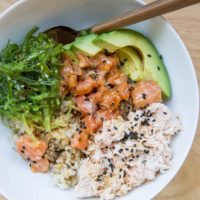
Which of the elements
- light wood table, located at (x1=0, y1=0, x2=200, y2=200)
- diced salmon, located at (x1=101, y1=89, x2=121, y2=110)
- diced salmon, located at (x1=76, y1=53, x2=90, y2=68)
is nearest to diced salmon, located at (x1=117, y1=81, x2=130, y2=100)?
diced salmon, located at (x1=101, y1=89, x2=121, y2=110)

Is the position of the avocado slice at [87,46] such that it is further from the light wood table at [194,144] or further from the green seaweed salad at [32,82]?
the light wood table at [194,144]

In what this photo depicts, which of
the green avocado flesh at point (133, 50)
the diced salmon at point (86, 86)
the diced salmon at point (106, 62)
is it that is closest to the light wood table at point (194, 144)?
the green avocado flesh at point (133, 50)

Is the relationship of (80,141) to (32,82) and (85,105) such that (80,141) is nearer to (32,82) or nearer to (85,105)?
(85,105)

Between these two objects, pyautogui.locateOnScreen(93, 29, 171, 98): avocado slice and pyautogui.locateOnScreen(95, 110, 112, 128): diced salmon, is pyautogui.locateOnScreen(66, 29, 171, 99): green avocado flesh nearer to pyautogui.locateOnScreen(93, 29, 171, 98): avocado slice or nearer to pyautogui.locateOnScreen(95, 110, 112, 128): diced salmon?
pyautogui.locateOnScreen(93, 29, 171, 98): avocado slice

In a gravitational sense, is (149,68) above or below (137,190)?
above

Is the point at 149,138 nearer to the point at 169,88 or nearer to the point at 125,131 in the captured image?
the point at 125,131

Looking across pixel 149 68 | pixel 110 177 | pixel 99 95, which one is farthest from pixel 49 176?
pixel 149 68
